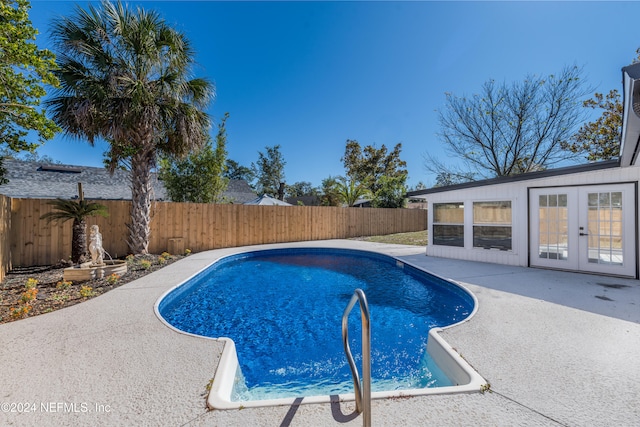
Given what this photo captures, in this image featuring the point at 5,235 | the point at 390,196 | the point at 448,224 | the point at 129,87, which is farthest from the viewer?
the point at 390,196

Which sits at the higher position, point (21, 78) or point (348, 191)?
point (21, 78)

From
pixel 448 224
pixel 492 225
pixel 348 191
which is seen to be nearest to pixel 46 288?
pixel 448 224

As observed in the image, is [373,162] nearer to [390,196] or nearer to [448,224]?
[390,196]

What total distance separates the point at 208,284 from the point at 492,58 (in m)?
14.9

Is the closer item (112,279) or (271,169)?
(112,279)

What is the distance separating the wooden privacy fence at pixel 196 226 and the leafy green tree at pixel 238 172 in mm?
22618

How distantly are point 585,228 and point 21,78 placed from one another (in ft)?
36.7

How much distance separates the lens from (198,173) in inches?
499

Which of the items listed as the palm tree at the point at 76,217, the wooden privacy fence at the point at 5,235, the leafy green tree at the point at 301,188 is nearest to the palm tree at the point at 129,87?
the palm tree at the point at 76,217

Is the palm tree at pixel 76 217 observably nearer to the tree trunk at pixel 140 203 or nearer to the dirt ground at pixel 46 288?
the dirt ground at pixel 46 288

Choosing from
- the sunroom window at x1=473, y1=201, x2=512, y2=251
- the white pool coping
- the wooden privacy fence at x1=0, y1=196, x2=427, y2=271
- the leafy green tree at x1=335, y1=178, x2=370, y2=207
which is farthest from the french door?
the leafy green tree at x1=335, y1=178, x2=370, y2=207

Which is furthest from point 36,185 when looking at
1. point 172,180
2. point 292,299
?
point 292,299

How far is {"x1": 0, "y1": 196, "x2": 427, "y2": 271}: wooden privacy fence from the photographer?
6.99 m

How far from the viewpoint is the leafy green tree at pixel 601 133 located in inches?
499
